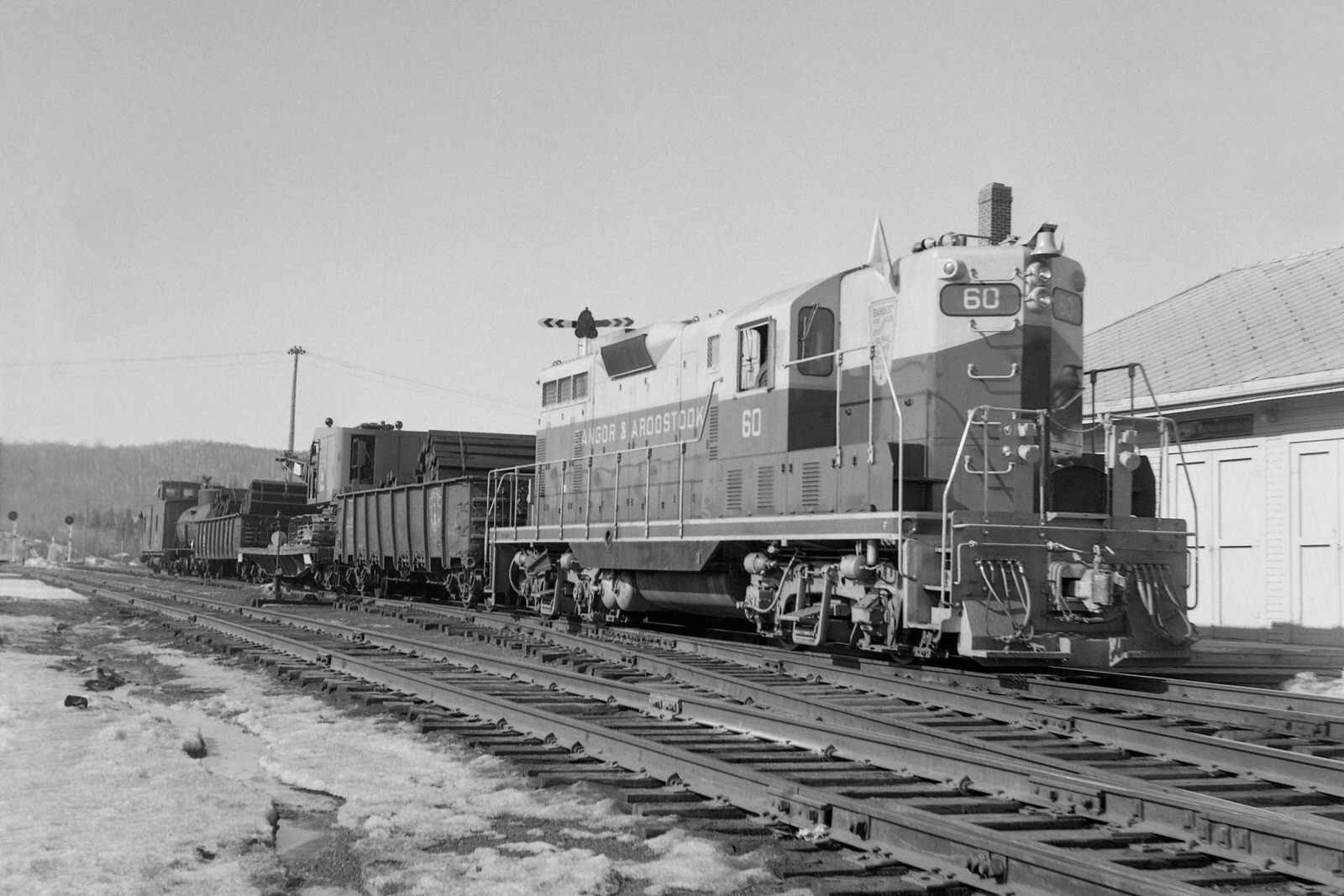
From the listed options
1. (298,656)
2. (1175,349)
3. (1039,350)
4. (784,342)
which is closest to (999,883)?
(1039,350)

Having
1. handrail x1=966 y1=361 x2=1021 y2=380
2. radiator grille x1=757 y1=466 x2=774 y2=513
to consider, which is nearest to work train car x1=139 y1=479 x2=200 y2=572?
radiator grille x1=757 y1=466 x2=774 y2=513

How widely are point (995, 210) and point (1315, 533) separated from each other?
9.19 meters

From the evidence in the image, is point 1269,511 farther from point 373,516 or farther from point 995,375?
point 373,516

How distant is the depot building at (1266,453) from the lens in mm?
15734

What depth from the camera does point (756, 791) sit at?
224 inches

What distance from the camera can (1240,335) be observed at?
750 inches

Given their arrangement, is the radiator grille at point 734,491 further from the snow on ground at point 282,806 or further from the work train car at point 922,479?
the snow on ground at point 282,806

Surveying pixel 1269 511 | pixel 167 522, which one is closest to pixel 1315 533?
pixel 1269 511

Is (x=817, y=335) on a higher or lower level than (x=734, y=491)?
higher

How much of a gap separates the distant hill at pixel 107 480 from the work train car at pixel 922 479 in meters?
24.6

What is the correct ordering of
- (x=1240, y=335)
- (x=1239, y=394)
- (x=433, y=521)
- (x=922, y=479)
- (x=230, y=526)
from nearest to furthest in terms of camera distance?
(x=922, y=479) → (x=1239, y=394) → (x=1240, y=335) → (x=433, y=521) → (x=230, y=526)

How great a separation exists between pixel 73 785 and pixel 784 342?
7.59 meters

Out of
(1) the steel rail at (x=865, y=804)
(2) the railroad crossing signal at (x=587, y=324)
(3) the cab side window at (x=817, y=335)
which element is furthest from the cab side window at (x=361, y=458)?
(1) the steel rail at (x=865, y=804)

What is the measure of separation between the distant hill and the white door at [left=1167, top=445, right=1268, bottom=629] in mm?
27404
